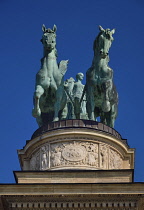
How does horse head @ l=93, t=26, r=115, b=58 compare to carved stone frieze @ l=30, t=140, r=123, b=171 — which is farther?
horse head @ l=93, t=26, r=115, b=58

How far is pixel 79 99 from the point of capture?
43.4 m

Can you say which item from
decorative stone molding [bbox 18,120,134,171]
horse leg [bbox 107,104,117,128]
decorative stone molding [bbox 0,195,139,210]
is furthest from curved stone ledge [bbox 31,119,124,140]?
decorative stone molding [bbox 0,195,139,210]

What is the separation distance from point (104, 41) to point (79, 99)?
3.97 metres

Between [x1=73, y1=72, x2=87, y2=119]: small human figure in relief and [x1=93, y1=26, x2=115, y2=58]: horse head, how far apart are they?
3.26 meters

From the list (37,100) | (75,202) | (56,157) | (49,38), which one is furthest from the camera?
(49,38)

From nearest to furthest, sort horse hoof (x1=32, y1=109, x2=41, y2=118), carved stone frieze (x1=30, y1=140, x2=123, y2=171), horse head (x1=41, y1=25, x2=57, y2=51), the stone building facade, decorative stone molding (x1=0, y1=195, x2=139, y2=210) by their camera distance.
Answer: decorative stone molding (x1=0, y1=195, x2=139, y2=210) → the stone building facade → carved stone frieze (x1=30, y1=140, x2=123, y2=171) → horse hoof (x1=32, y1=109, x2=41, y2=118) → horse head (x1=41, y1=25, x2=57, y2=51)

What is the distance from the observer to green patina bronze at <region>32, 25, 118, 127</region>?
40750mm

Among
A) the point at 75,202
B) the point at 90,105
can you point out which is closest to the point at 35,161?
the point at 90,105

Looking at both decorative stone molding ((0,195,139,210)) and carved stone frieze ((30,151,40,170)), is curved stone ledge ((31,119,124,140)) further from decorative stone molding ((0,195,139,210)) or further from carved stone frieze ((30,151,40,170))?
decorative stone molding ((0,195,139,210))

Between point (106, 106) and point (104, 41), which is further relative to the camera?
point (104, 41)

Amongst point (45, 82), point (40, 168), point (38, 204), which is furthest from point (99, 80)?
point (38, 204)

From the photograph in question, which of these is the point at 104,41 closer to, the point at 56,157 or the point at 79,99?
the point at 79,99

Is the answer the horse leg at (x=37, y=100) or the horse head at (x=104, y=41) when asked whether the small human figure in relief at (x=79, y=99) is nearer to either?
the horse leg at (x=37, y=100)

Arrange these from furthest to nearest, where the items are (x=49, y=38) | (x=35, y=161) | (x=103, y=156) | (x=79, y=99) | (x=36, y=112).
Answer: (x=79, y=99) → (x=49, y=38) → (x=36, y=112) → (x=35, y=161) → (x=103, y=156)
